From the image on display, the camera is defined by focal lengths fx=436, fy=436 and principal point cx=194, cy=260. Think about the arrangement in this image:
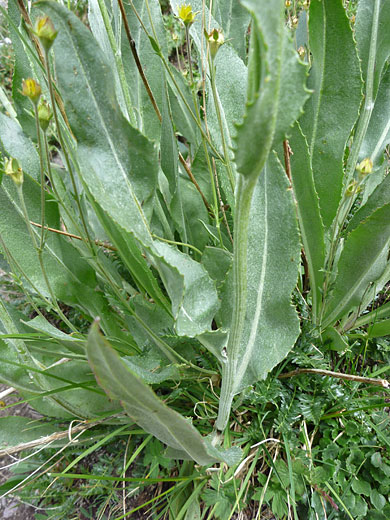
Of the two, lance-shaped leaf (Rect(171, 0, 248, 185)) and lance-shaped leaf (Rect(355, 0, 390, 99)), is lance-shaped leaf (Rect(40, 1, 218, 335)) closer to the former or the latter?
lance-shaped leaf (Rect(171, 0, 248, 185))

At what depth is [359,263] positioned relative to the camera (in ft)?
2.90

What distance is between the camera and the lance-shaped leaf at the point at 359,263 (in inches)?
31.3

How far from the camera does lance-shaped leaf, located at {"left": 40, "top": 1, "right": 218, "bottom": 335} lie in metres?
0.55

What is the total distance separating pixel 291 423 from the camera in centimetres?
89

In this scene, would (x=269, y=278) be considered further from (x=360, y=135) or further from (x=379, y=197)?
(x=360, y=135)

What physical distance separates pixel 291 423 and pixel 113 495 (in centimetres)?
45

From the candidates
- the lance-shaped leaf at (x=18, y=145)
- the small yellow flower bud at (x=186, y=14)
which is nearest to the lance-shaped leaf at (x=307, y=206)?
the small yellow flower bud at (x=186, y=14)

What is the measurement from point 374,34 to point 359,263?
49 cm

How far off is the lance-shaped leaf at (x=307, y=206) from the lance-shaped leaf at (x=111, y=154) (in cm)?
31

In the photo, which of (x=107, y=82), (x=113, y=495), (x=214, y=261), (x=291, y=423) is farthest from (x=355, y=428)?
(x=107, y=82)

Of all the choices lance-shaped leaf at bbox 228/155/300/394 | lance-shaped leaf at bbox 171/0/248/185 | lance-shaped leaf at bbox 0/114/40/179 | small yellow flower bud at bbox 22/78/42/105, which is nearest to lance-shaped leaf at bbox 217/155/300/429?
lance-shaped leaf at bbox 228/155/300/394

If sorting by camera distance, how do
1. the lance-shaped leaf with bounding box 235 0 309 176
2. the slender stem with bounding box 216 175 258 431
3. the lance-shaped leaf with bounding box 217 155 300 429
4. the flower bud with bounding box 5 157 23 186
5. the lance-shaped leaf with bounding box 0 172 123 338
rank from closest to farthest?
1. the lance-shaped leaf with bounding box 235 0 309 176
2. the slender stem with bounding box 216 175 258 431
3. the flower bud with bounding box 5 157 23 186
4. the lance-shaped leaf with bounding box 217 155 300 429
5. the lance-shaped leaf with bounding box 0 172 123 338

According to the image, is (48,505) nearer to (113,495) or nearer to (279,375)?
(113,495)

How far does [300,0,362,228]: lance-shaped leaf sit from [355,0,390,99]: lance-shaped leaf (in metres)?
0.13
